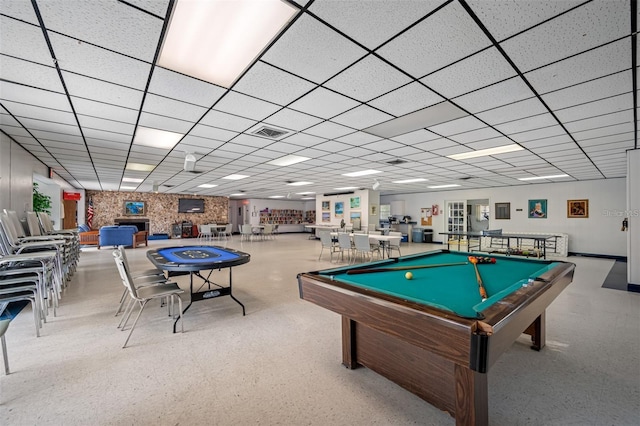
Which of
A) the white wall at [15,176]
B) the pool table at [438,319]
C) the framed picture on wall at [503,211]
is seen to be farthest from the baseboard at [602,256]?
the white wall at [15,176]

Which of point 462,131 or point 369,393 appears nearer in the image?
point 369,393

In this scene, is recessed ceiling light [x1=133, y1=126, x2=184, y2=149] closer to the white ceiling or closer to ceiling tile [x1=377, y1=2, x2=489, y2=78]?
the white ceiling

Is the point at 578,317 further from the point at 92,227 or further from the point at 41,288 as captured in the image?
the point at 92,227

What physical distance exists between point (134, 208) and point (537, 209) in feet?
60.3

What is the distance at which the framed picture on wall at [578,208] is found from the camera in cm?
906

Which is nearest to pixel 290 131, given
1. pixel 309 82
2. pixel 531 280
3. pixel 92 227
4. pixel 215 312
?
pixel 309 82

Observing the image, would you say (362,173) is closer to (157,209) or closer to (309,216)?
(157,209)

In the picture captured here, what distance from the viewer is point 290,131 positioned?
3924mm

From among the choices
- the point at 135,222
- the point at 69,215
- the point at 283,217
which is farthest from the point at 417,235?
the point at 69,215

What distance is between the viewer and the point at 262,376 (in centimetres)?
218

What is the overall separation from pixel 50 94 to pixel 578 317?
6.67 meters

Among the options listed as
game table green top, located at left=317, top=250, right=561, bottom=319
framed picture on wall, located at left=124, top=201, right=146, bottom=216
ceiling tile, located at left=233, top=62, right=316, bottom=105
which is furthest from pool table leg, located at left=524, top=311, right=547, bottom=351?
framed picture on wall, located at left=124, top=201, right=146, bottom=216

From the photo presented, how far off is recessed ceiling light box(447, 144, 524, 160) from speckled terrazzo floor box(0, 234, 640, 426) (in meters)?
2.73

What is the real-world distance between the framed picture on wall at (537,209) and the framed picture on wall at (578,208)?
65 cm
